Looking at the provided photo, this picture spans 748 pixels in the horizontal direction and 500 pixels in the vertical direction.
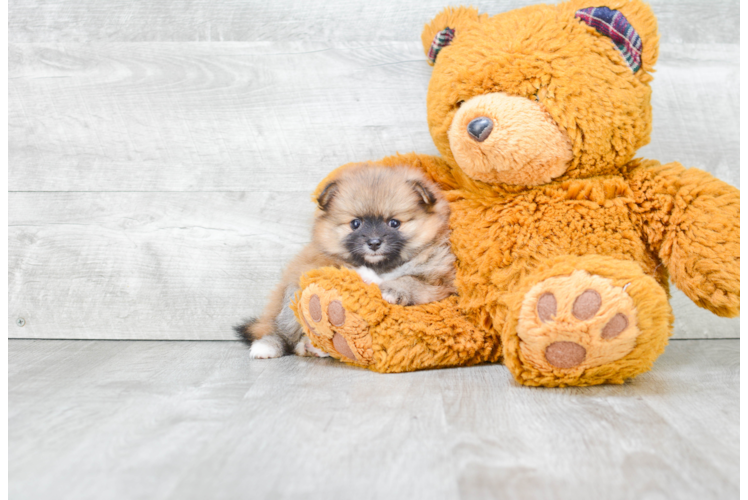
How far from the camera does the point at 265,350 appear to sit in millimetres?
1464

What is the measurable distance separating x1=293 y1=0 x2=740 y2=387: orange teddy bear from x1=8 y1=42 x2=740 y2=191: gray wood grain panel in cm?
38

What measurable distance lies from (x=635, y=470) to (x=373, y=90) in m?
1.18

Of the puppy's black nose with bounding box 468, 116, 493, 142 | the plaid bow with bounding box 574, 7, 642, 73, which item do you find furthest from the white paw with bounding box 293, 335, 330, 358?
the plaid bow with bounding box 574, 7, 642, 73

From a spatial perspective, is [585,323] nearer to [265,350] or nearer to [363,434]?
[363,434]

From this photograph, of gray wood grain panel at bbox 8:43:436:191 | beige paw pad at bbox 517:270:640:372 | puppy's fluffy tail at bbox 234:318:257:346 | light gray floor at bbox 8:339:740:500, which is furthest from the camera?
gray wood grain panel at bbox 8:43:436:191

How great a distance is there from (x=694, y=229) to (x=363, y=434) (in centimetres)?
75

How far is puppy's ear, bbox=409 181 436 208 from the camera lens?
1326 millimetres

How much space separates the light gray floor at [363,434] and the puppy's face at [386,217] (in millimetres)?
262

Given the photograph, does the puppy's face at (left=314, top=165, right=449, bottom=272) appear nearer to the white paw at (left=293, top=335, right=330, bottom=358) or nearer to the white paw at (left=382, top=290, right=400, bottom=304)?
the white paw at (left=382, top=290, right=400, bottom=304)

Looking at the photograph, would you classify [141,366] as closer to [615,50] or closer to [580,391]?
[580,391]

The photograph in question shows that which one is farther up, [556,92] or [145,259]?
[556,92]

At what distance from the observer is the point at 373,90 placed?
1656 millimetres

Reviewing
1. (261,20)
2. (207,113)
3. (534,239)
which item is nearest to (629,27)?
Answer: (534,239)

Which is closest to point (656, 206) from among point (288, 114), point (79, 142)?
point (288, 114)
